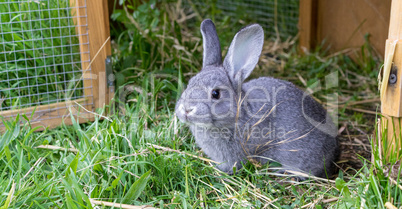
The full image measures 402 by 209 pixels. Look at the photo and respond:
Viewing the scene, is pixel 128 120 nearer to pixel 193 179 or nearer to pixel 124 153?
pixel 124 153

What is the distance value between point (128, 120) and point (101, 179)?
84cm

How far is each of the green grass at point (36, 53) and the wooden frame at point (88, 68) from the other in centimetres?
8

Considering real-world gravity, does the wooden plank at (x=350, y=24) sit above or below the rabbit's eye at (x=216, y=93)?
above

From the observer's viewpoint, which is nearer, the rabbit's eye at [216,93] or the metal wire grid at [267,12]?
the rabbit's eye at [216,93]

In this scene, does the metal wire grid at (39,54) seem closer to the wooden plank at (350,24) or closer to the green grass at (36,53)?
the green grass at (36,53)

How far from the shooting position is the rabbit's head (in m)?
2.78

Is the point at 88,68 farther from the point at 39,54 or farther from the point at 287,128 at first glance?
the point at 287,128

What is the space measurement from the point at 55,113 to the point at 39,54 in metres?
0.51

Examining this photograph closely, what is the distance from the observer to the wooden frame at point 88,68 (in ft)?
11.1

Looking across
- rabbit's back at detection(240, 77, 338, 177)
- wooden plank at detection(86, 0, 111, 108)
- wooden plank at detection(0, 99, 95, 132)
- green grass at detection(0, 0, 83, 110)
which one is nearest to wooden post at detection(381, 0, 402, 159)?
rabbit's back at detection(240, 77, 338, 177)

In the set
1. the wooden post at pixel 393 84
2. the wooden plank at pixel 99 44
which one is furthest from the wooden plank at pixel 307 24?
the wooden post at pixel 393 84

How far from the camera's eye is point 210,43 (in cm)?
311

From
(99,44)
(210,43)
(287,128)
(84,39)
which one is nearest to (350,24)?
(287,128)

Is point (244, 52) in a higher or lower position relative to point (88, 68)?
higher
